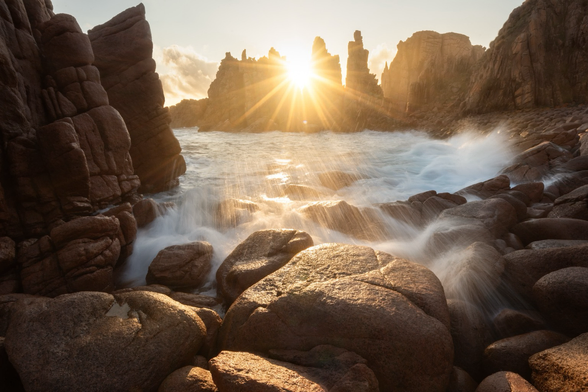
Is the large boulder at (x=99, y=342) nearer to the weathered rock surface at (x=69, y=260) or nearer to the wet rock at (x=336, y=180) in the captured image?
the weathered rock surface at (x=69, y=260)

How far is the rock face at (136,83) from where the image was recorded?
Result: 11156mm

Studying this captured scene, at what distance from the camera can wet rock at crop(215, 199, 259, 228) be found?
9414 mm

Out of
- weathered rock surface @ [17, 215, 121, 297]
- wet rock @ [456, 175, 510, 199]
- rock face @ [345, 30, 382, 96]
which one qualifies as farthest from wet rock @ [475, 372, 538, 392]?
rock face @ [345, 30, 382, 96]

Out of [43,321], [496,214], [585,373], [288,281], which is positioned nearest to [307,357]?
[288,281]

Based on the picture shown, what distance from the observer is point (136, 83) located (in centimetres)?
1162

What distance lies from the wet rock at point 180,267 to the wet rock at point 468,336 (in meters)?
5.10

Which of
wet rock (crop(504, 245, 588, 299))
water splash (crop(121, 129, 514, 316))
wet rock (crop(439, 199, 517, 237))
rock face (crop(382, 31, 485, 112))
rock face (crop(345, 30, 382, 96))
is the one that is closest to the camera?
wet rock (crop(504, 245, 588, 299))

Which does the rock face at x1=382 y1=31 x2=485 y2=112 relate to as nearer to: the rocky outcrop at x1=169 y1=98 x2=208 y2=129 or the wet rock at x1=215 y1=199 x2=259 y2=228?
the wet rock at x1=215 y1=199 x2=259 y2=228

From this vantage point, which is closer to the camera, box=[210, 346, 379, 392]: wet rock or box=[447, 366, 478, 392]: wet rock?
box=[210, 346, 379, 392]: wet rock

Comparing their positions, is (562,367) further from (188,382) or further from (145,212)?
(145,212)

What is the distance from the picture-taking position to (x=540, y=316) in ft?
12.6

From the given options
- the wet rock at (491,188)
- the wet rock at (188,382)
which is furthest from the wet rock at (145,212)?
the wet rock at (491,188)

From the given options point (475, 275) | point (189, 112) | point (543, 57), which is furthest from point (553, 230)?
point (189, 112)

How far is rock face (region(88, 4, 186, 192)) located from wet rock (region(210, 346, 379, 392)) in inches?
474
